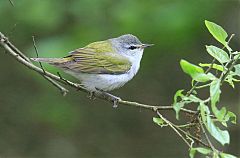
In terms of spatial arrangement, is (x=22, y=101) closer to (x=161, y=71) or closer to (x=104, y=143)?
(x=104, y=143)

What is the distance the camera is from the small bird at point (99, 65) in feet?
13.8

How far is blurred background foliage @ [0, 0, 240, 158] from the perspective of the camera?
6129 mm

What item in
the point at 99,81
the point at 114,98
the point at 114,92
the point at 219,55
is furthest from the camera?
the point at 114,92

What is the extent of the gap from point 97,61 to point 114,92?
10.8ft

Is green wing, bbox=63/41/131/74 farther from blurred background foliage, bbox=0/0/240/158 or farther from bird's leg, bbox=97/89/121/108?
blurred background foliage, bbox=0/0/240/158

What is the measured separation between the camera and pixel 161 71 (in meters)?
8.12

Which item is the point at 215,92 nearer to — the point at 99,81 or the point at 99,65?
the point at 99,81

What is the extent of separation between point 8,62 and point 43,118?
1.06 m

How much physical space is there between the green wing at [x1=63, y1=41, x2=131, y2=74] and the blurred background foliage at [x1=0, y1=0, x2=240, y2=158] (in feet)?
4.24

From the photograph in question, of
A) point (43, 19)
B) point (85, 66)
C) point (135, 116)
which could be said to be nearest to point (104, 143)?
point (135, 116)

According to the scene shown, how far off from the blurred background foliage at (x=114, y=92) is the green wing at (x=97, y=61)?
129 centimetres

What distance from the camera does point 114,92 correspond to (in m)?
7.70

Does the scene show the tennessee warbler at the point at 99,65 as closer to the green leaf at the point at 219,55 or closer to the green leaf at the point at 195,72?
the green leaf at the point at 219,55

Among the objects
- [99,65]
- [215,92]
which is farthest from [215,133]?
Result: [99,65]
